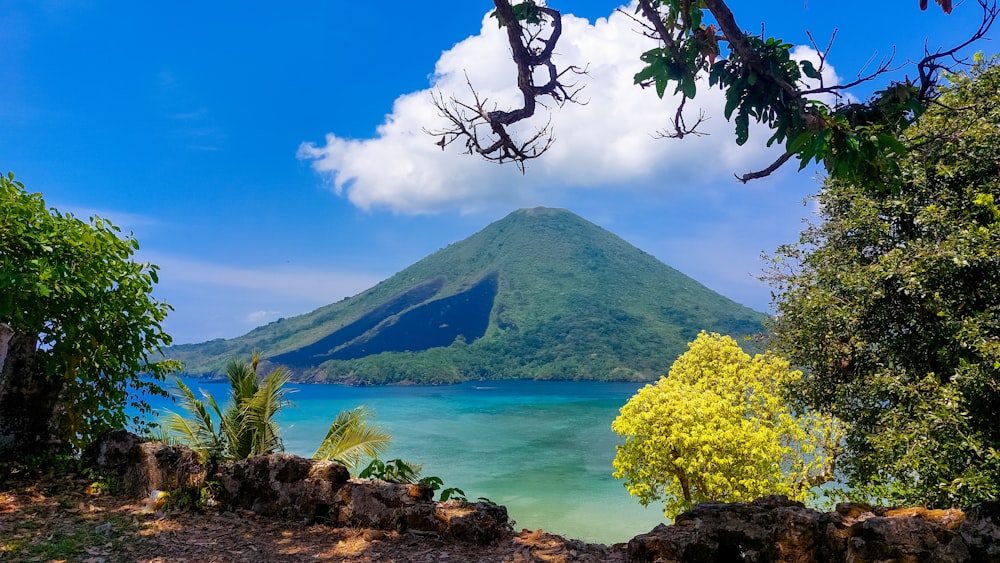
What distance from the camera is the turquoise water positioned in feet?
99.6

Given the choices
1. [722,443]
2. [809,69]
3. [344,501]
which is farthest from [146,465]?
[722,443]

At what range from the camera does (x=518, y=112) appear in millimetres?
4484

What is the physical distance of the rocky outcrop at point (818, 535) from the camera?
3.46 m

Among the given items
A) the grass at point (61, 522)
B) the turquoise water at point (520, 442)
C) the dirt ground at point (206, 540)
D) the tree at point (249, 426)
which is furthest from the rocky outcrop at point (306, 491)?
the turquoise water at point (520, 442)

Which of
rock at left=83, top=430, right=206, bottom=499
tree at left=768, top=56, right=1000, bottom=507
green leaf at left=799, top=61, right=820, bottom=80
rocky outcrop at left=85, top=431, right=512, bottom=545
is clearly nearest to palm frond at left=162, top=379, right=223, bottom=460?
rock at left=83, top=430, right=206, bottom=499

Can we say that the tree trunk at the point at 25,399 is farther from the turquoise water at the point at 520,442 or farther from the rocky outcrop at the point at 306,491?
the turquoise water at the point at 520,442

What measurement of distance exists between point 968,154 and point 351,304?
186m

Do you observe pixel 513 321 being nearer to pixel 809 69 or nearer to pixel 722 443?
pixel 722 443

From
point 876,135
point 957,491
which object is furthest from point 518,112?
point 957,491

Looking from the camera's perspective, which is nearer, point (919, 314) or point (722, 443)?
point (919, 314)

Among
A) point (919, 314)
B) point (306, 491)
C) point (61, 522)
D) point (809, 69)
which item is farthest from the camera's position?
point (919, 314)

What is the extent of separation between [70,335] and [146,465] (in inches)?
69.4

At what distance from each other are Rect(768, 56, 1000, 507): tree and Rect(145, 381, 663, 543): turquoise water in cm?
704

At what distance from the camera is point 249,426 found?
823 cm
